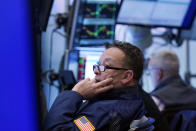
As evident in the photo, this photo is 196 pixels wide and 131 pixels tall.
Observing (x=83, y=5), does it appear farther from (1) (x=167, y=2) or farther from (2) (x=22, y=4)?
(2) (x=22, y=4)

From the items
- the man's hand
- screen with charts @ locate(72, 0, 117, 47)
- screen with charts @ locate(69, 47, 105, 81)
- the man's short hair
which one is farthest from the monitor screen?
the man's hand

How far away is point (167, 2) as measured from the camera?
222 cm

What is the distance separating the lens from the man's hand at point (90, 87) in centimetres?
108

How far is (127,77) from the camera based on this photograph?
119 cm

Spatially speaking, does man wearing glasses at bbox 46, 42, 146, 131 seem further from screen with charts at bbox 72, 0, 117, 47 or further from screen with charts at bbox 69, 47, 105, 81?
screen with charts at bbox 72, 0, 117, 47

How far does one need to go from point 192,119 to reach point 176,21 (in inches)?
49.5

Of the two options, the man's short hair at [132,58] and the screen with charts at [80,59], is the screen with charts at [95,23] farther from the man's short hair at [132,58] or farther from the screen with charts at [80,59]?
the man's short hair at [132,58]

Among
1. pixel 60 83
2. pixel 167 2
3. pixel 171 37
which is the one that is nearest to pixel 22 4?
pixel 60 83

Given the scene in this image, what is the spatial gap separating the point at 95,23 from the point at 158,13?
2.04 ft

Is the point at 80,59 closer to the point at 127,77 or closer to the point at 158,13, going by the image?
the point at 127,77

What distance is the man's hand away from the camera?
3.56 ft

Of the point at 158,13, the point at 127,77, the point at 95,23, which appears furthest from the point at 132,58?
the point at 158,13

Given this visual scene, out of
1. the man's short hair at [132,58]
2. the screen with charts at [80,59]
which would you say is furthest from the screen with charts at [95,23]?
the man's short hair at [132,58]

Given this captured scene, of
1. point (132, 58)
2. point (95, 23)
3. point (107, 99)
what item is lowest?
point (107, 99)
